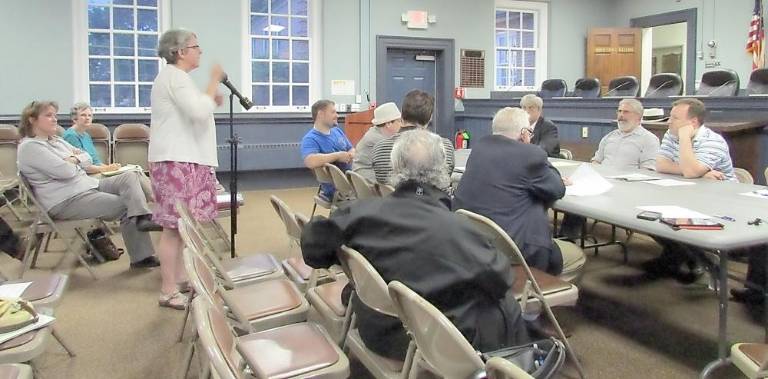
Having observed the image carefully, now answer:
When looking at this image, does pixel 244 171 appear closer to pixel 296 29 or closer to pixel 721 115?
pixel 296 29

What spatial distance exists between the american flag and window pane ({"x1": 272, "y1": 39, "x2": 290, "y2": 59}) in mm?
6056

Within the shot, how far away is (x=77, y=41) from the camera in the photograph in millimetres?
7121

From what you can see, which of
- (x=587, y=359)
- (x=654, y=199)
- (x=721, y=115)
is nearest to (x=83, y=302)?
(x=587, y=359)

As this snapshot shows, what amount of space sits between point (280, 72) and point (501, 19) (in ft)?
12.1

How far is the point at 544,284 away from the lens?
239 centimetres

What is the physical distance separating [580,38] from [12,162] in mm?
8126

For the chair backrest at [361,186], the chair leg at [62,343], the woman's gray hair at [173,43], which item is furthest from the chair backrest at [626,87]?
the chair leg at [62,343]

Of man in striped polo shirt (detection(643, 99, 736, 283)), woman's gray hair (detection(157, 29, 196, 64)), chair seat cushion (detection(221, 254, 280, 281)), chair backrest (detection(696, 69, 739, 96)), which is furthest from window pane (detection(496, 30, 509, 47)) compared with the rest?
chair seat cushion (detection(221, 254, 280, 281))

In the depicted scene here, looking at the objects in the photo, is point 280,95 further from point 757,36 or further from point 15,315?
point 15,315

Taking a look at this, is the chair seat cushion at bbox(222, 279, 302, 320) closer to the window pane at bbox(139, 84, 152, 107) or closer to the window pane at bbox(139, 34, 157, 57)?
the window pane at bbox(139, 84, 152, 107)

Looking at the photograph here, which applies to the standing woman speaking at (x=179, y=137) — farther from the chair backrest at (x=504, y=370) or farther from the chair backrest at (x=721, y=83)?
the chair backrest at (x=721, y=83)

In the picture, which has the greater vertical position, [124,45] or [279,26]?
[279,26]

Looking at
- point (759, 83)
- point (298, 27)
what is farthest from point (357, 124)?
point (759, 83)

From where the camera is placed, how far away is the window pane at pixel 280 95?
8.08 m
